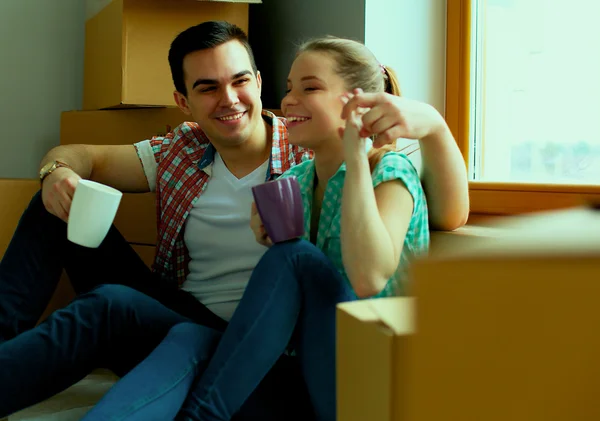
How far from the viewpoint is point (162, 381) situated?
3.26ft

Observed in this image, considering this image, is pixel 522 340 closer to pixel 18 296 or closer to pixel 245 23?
pixel 18 296

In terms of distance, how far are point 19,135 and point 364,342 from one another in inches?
79.7

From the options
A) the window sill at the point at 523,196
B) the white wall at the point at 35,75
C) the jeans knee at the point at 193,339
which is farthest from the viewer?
the white wall at the point at 35,75

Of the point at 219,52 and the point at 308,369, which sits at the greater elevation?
the point at 219,52

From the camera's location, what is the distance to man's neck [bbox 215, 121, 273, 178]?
1.47 metres

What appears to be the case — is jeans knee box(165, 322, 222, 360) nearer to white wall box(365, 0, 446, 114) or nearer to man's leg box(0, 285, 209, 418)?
man's leg box(0, 285, 209, 418)

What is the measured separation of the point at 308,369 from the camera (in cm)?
101

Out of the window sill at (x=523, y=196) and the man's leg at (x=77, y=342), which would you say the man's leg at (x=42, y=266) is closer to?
the man's leg at (x=77, y=342)

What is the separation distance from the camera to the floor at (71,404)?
115cm

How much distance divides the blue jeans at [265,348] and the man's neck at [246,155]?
1.54ft

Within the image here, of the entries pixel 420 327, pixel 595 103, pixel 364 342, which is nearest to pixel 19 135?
pixel 595 103

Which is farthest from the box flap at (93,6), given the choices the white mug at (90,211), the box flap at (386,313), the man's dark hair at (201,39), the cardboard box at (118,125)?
the box flap at (386,313)

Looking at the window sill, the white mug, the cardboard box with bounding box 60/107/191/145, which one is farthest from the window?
the white mug

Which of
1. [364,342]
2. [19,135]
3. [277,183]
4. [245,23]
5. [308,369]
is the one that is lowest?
[308,369]
